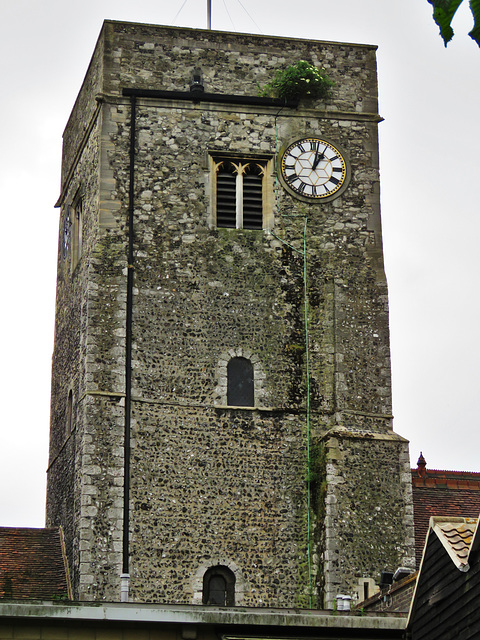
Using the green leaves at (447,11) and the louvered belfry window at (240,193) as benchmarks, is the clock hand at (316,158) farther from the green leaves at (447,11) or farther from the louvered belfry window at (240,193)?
the green leaves at (447,11)

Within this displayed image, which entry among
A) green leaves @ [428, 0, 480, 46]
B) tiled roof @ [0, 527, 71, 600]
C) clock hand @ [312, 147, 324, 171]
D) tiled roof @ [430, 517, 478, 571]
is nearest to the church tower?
clock hand @ [312, 147, 324, 171]

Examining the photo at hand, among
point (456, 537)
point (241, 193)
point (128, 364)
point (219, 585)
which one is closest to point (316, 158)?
point (241, 193)

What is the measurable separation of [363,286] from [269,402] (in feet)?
11.0

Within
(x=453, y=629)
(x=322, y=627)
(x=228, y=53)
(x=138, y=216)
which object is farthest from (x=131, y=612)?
(x=228, y=53)

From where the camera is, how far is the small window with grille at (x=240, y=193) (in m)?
27.5

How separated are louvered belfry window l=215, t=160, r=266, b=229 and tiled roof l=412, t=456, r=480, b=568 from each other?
6.93m

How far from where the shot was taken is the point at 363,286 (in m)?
27.3

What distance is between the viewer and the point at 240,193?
27734 mm

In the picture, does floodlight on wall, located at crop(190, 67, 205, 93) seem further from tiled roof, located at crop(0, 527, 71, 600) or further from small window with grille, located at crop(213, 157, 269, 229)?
tiled roof, located at crop(0, 527, 71, 600)

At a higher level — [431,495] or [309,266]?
[309,266]

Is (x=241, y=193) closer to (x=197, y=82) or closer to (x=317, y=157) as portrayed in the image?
(x=317, y=157)

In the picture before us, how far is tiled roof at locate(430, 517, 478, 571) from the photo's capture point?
1298 centimetres

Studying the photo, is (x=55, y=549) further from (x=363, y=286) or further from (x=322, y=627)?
(x=322, y=627)

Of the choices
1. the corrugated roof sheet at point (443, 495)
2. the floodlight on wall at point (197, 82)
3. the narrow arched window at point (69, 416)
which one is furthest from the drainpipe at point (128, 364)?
the corrugated roof sheet at point (443, 495)
